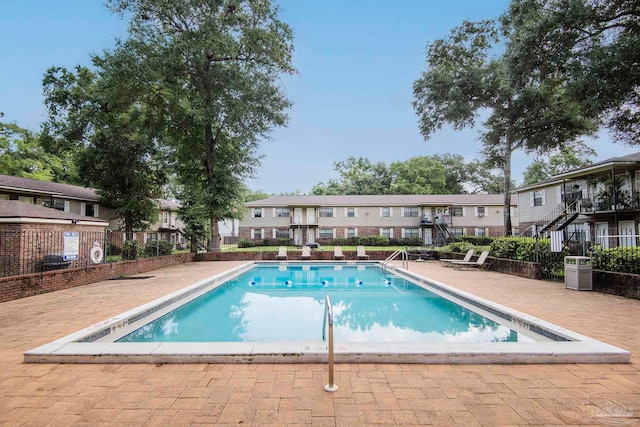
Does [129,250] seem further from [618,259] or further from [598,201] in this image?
[598,201]

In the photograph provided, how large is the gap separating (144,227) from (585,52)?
29.1 metres

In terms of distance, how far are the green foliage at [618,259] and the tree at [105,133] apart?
2266 cm

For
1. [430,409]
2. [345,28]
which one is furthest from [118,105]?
[430,409]

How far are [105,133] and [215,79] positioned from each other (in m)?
8.27

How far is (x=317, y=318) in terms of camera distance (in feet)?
23.7

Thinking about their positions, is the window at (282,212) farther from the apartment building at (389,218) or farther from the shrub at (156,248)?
the shrub at (156,248)

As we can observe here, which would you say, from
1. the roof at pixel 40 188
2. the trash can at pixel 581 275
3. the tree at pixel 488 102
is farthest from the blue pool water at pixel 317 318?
the roof at pixel 40 188

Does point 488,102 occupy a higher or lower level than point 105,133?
higher

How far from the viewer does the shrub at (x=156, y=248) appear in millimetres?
16453

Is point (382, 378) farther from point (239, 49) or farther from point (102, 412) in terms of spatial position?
point (239, 49)

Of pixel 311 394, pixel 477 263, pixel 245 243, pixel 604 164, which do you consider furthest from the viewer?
pixel 245 243

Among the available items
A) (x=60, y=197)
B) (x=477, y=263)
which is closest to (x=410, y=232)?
(x=477, y=263)

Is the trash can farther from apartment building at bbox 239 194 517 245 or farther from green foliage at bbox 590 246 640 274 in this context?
apartment building at bbox 239 194 517 245

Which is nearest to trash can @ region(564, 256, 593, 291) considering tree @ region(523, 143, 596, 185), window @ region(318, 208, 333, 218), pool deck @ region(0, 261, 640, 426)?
pool deck @ region(0, 261, 640, 426)
